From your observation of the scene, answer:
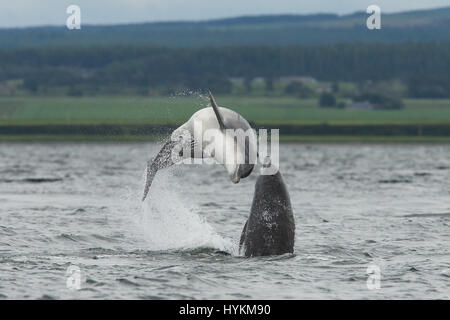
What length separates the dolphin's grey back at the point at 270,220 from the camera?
22.0 m

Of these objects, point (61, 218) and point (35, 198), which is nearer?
point (61, 218)

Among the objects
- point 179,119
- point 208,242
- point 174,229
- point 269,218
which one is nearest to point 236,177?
point 269,218

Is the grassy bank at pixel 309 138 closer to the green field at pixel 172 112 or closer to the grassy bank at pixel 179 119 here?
the grassy bank at pixel 179 119

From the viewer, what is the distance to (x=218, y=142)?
64.5ft

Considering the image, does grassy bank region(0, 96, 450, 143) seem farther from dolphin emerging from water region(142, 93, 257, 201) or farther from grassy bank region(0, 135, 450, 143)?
dolphin emerging from water region(142, 93, 257, 201)

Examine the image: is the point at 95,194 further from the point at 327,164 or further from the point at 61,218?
the point at 327,164

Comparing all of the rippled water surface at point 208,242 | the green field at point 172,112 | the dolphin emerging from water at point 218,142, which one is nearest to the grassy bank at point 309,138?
the green field at point 172,112

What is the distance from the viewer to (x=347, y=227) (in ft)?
102

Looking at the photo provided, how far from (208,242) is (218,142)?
20.6 feet

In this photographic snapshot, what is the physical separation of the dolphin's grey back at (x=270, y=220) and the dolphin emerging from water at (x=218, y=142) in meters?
1.68

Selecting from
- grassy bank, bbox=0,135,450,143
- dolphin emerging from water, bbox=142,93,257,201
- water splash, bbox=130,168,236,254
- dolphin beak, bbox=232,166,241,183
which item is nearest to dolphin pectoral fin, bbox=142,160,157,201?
dolphin emerging from water, bbox=142,93,257,201

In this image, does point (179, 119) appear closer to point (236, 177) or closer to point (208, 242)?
point (208, 242)

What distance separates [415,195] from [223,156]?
25.9 metres
